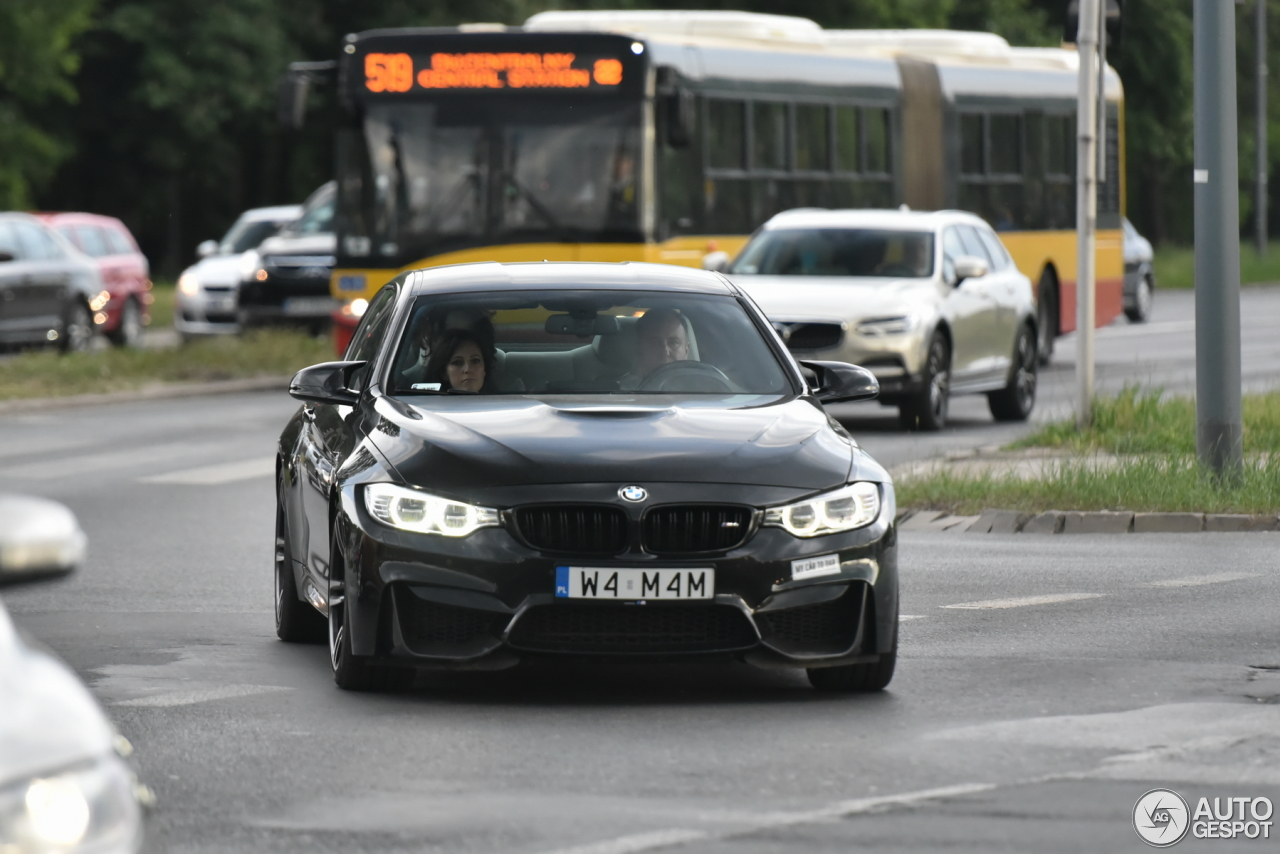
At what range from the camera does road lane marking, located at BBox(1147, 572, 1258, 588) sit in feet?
36.6

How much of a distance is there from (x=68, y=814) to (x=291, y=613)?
245 inches

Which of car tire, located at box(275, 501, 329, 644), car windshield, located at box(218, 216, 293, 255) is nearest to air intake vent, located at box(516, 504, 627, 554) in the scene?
car tire, located at box(275, 501, 329, 644)

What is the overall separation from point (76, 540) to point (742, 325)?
5866 millimetres

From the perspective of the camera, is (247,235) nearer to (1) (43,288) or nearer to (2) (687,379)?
(1) (43,288)

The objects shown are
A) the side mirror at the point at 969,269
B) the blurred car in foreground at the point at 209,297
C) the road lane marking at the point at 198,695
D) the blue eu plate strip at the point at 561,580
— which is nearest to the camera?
the blue eu plate strip at the point at 561,580

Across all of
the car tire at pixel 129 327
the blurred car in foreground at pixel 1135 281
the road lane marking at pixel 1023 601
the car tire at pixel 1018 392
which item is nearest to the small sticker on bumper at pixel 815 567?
the road lane marking at pixel 1023 601

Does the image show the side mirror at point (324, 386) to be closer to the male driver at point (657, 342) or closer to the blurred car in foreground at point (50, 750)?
the male driver at point (657, 342)

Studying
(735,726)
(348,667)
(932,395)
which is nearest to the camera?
(735,726)

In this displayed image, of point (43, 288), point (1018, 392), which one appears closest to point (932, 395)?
point (1018, 392)

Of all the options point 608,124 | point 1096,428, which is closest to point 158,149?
point 608,124

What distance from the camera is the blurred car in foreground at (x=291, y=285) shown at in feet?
102

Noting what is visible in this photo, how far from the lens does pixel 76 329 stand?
31250 millimetres

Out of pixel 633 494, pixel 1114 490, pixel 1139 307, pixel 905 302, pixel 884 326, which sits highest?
pixel 633 494

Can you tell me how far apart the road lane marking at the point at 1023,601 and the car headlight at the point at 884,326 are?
28.7 feet
